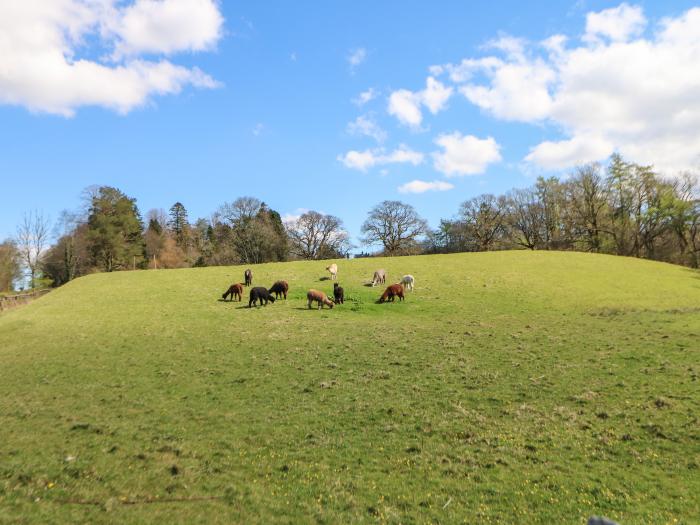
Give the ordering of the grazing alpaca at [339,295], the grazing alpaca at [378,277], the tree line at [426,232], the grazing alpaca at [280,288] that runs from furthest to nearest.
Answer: the tree line at [426,232]
the grazing alpaca at [378,277]
the grazing alpaca at [280,288]
the grazing alpaca at [339,295]

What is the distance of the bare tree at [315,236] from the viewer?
282 feet

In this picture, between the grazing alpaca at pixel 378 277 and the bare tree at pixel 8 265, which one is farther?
the bare tree at pixel 8 265

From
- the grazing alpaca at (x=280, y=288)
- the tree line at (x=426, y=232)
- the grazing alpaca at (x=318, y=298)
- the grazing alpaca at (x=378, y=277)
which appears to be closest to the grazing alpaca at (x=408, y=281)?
the grazing alpaca at (x=378, y=277)

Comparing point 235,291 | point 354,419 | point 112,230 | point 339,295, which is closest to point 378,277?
point 339,295

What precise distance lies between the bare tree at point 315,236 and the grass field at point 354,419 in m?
62.9

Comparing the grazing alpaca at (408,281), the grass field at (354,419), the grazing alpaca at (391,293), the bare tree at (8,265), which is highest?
the bare tree at (8,265)

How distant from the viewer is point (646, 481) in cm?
671

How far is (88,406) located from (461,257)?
4094cm

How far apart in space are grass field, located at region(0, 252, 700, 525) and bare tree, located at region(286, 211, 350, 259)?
6289 cm

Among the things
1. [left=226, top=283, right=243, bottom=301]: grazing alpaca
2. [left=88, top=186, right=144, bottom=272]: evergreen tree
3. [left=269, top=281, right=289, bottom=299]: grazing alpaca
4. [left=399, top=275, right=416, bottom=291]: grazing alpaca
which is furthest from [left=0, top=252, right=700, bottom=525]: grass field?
[left=88, top=186, right=144, bottom=272]: evergreen tree

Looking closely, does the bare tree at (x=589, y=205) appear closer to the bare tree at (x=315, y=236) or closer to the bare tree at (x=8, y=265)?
the bare tree at (x=315, y=236)

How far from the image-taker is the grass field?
6.41m

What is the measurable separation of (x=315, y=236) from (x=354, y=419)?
257 feet

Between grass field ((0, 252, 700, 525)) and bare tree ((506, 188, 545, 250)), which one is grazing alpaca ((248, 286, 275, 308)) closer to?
grass field ((0, 252, 700, 525))
